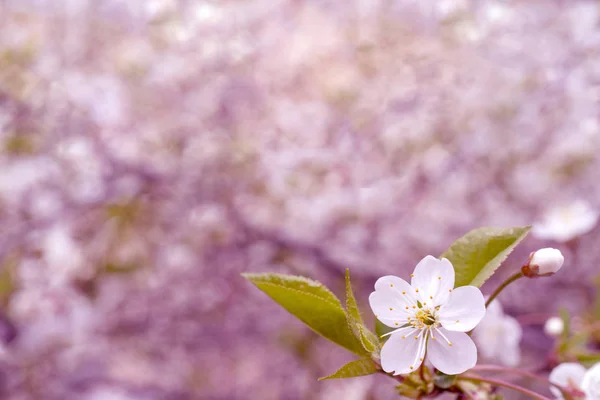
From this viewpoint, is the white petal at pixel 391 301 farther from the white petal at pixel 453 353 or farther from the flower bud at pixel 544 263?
the flower bud at pixel 544 263

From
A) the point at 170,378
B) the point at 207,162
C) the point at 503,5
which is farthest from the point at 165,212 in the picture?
the point at 503,5

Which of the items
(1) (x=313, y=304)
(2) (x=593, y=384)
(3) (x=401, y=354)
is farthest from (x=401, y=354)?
(2) (x=593, y=384)

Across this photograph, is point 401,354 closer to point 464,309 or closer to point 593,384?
point 464,309

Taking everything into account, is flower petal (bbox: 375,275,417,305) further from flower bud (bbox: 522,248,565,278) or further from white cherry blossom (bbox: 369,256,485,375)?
flower bud (bbox: 522,248,565,278)

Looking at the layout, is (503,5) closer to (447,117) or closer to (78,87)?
(447,117)

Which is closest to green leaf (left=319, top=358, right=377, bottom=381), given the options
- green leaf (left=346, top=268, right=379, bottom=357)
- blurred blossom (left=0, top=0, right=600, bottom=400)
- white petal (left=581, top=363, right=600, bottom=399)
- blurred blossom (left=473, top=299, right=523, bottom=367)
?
green leaf (left=346, top=268, right=379, bottom=357)
